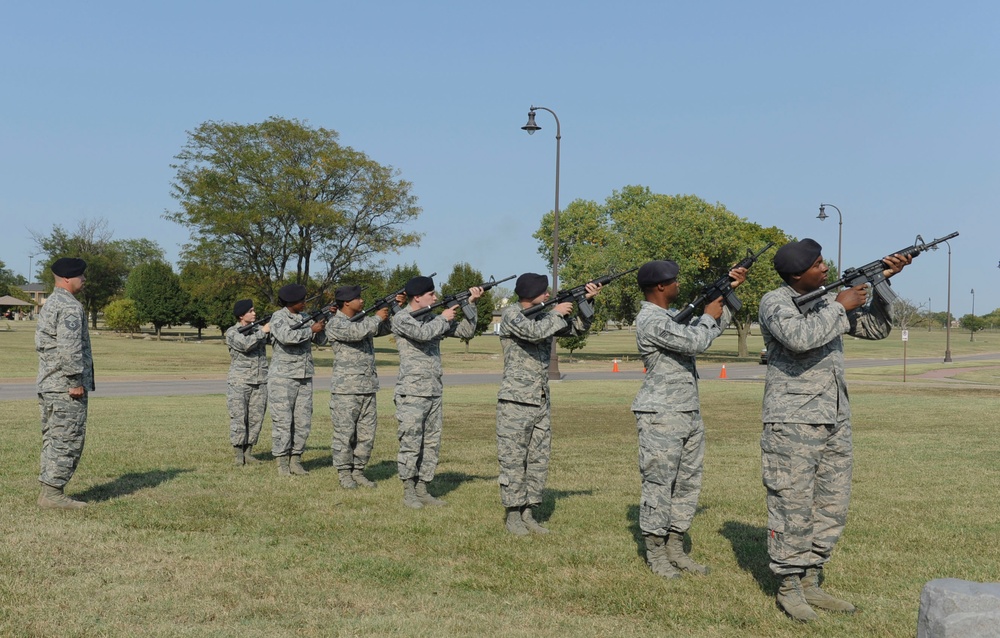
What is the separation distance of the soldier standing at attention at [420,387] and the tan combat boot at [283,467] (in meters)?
2.18

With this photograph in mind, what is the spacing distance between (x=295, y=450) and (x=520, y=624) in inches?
248

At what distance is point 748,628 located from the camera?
5.47 metres

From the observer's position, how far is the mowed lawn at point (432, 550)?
5535 millimetres

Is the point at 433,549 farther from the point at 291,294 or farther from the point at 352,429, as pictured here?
the point at 291,294

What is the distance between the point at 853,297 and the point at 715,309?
1.13m

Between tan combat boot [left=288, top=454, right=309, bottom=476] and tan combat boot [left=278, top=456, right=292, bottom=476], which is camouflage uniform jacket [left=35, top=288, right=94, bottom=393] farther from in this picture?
tan combat boot [left=288, top=454, right=309, bottom=476]

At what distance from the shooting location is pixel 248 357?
1212 centimetres

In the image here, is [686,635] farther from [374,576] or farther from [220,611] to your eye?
[220,611]

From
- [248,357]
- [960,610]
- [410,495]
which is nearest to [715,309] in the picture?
[960,610]

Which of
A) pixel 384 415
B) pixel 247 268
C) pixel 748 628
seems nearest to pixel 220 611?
pixel 748 628

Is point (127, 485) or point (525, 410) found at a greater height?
point (525, 410)

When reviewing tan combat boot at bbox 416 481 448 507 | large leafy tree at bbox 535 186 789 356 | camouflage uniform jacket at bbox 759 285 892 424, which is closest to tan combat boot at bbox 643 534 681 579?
camouflage uniform jacket at bbox 759 285 892 424

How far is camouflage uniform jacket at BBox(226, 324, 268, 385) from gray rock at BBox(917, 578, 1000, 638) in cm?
936

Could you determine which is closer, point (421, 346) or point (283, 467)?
point (421, 346)
